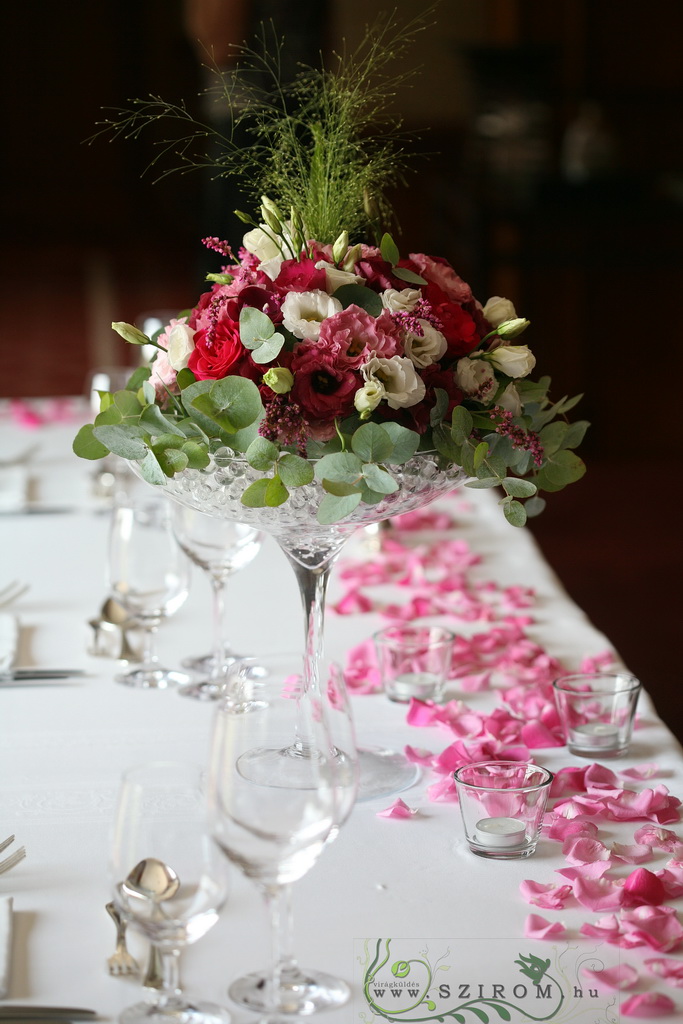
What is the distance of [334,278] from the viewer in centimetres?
95

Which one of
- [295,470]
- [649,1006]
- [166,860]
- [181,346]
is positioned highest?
[181,346]

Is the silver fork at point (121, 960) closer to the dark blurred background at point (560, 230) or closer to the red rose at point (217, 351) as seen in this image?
the red rose at point (217, 351)

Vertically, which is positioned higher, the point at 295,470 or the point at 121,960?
the point at 295,470

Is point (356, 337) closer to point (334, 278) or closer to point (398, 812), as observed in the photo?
point (334, 278)

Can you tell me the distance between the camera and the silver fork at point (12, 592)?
155 centimetres

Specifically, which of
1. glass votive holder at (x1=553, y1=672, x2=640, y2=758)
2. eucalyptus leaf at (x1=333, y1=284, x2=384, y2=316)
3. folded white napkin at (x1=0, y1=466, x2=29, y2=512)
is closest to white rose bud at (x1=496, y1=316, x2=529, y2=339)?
eucalyptus leaf at (x1=333, y1=284, x2=384, y2=316)

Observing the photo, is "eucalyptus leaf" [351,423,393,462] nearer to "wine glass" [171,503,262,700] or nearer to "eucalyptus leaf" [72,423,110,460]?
"eucalyptus leaf" [72,423,110,460]

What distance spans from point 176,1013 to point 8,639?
0.78 metres

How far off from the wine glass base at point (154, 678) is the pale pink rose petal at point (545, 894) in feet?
1.74

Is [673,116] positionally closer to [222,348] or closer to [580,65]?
[580,65]

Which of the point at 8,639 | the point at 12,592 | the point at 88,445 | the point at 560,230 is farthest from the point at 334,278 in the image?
the point at 560,230

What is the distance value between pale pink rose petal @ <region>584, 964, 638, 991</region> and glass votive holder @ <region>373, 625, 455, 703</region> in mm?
505

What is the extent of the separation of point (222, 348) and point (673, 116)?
219 inches

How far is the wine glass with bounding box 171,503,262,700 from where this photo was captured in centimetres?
130
